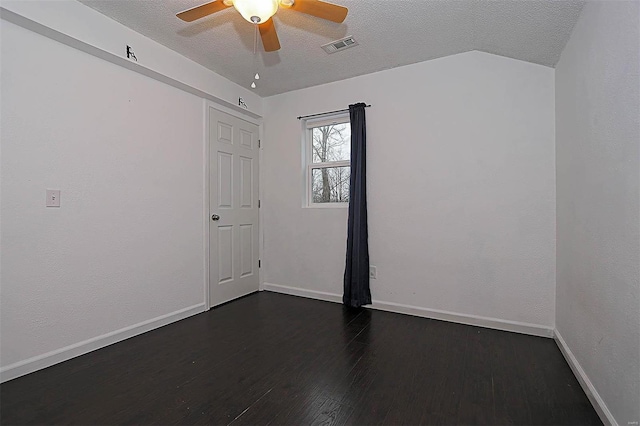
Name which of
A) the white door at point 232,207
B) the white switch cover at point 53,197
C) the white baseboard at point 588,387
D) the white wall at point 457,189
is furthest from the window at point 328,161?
the white switch cover at point 53,197

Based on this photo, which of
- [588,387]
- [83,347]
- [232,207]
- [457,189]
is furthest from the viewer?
[232,207]

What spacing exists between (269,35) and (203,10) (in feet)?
1.35

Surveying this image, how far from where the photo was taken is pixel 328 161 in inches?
153

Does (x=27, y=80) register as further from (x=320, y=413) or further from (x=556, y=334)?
(x=556, y=334)

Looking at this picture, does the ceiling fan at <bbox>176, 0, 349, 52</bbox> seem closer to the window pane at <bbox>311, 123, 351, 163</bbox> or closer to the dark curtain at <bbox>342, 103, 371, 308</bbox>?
the dark curtain at <bbox>342, 103, 371, 308</bbox>

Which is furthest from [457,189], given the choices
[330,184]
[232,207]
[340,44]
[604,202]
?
[232,207]

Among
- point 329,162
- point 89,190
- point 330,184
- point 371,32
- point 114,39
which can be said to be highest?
point 371,32

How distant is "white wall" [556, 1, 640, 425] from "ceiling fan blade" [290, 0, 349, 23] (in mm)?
A: 1345

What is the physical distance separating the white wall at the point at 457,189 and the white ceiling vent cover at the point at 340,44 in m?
0.68

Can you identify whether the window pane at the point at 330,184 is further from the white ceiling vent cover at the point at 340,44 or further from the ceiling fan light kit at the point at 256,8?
the ceiling fan light kit at the point at 256,8

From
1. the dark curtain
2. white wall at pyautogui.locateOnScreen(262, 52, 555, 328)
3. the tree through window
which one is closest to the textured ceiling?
white wall at pyautogui.locateOnScreen(262, 52, 555, 328)

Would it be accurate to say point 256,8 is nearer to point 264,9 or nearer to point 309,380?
point 264,9

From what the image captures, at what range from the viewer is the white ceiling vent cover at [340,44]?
2.72 metres

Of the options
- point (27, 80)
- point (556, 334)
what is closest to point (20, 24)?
point (27, 80)
